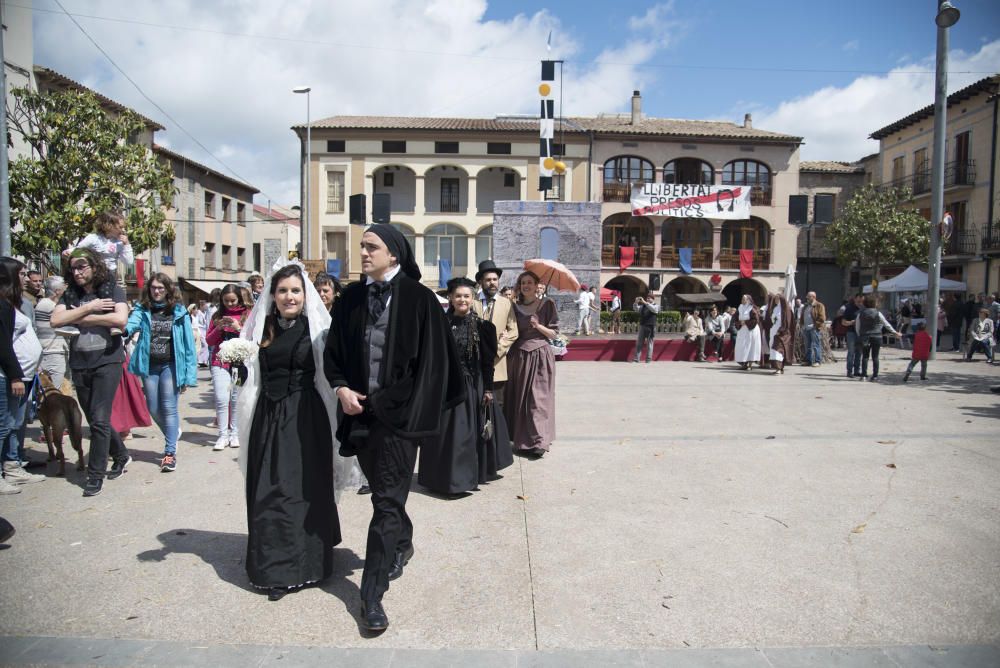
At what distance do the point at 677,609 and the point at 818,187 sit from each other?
46.8 meters

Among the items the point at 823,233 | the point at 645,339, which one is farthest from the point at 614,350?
the point at 823,233

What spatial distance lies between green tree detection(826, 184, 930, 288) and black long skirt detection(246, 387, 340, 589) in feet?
112

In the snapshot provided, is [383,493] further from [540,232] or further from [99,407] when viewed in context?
[540,232]

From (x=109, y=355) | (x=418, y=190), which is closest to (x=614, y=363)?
(x=109, y=355)

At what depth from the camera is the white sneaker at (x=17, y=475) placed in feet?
17.8

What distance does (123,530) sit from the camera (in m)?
4.29

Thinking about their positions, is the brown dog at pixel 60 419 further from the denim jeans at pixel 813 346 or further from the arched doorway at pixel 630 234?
the arched doorway at pixel 630 234

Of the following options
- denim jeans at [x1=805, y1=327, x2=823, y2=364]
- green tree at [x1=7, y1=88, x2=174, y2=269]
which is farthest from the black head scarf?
green tree at [x1=7, y1=88, x2=174, y2=269]

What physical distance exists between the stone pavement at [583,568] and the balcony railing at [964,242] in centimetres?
3023

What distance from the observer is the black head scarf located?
330 cm

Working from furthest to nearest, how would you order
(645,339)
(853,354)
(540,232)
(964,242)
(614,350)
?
(964,242) → (540,232) → (614,350) → (645,339) → (853,354)

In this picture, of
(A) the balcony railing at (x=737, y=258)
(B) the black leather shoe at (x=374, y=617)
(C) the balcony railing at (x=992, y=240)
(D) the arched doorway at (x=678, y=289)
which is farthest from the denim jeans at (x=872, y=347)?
(A) the balcony railing at (x=737, y=258)

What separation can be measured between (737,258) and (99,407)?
125 ft

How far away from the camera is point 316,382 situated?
11.9 ft
